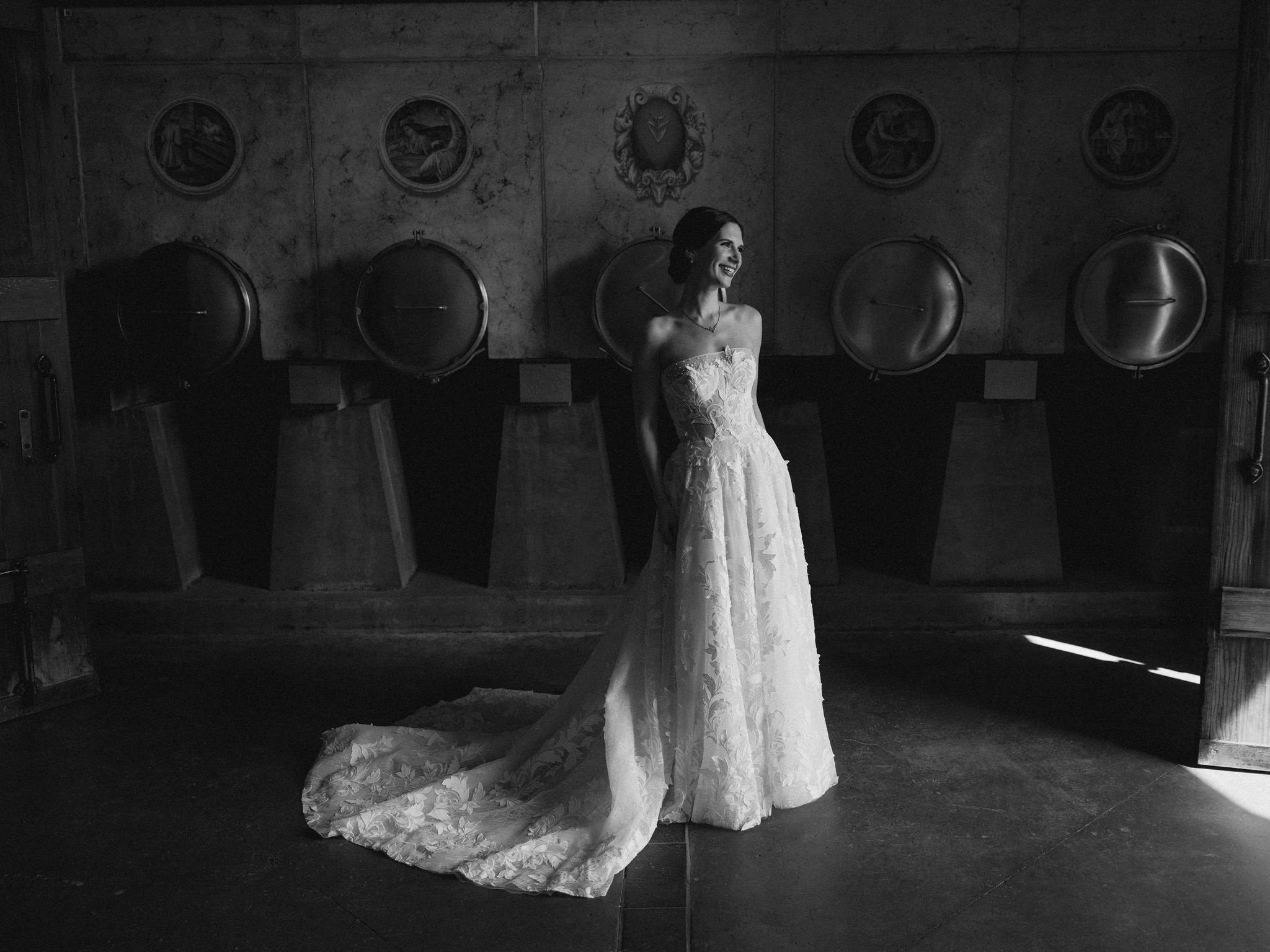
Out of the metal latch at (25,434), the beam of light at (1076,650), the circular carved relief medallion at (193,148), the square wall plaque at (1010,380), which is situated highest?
the circular carved relief medallion at (193,148)

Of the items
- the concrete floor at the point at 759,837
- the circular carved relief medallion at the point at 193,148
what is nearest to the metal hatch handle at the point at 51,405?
the concrete floor at the point at 759,837

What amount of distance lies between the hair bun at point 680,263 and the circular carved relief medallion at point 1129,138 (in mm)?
2984

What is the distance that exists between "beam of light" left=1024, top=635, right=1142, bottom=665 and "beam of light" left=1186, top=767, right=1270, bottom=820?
1.26m

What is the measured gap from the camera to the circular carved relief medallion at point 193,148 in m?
6.06

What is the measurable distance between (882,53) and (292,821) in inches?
177

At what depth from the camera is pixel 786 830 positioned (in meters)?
3.95

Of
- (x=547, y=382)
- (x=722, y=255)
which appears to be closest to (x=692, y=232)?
(x=722, y=255)

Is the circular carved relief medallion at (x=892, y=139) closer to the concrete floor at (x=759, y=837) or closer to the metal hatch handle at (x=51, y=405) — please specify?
the concrete floor at (x=759, y=837)

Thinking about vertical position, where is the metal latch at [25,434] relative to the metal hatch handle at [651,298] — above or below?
below

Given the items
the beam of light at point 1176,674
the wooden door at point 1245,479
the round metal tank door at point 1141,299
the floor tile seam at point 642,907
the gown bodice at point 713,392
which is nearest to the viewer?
the floor tile seam at point 642,907

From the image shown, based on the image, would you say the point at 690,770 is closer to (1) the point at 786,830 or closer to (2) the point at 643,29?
(1) the point at 786,830

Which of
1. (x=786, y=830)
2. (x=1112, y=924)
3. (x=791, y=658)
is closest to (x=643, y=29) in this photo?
(x=791, y=658)

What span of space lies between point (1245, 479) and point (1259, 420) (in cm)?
22

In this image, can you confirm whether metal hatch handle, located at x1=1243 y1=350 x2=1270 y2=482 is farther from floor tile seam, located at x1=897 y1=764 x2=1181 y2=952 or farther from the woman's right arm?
the woman's right arm
